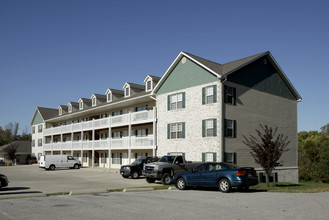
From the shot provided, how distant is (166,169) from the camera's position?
21922 mm

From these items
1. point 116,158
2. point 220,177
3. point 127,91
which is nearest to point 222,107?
point 220,177

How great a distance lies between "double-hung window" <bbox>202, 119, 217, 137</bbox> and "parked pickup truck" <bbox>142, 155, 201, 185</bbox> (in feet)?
15.7

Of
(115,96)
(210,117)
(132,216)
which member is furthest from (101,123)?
(132,216)

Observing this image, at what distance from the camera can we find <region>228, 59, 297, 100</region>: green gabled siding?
2886 cm

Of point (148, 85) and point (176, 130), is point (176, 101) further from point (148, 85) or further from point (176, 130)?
point (148, 85)

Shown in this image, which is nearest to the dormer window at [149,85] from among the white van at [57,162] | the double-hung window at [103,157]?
the double-hung window at [103,157]

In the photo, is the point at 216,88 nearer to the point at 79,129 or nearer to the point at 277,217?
the point at 277,217

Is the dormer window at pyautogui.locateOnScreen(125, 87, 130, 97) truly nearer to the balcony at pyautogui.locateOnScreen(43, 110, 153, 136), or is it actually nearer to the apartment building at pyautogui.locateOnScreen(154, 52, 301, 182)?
the balcony at pyautogui.locateOnScreen(43, 110, 153, 136)

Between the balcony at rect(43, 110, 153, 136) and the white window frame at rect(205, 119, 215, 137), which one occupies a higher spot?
the balcony at rect(43, 110, 153, 136)

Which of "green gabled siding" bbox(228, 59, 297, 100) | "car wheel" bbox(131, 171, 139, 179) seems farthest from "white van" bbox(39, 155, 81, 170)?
"green gabled siding" bbox(228, 59, 297, 100)

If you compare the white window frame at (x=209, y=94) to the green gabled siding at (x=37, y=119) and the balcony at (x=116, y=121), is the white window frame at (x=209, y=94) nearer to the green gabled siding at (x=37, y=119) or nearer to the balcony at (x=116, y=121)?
the balcony at (x=116, y=121)

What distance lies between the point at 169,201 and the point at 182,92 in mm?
18173

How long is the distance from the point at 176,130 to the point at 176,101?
2.67 m

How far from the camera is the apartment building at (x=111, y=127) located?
35.9 metres
